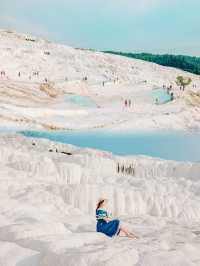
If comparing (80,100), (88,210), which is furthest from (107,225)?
(80,100)

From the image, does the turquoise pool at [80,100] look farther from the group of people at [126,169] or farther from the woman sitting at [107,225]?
the woman sitting at [107,225]

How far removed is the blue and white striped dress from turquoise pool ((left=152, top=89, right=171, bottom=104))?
5669 cm

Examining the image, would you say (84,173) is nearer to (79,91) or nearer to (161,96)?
(79,91)

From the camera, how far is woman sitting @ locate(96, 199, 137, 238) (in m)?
7.96

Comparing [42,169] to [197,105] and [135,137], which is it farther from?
[197,105]

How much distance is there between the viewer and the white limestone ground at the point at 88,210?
19.3 feet

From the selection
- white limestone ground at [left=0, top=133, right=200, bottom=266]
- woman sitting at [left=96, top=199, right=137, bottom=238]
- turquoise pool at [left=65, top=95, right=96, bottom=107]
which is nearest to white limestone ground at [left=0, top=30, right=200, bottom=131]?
turquoise pool at [left=65, top=95, right=96, bottom=107]

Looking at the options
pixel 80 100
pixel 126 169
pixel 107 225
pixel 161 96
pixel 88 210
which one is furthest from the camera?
pixel 161 96

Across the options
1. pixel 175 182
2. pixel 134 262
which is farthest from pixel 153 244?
pixel 175 182

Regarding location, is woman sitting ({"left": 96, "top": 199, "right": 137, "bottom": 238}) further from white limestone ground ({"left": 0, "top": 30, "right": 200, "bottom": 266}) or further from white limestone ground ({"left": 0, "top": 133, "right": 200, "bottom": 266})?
white limestone ground ({"left": 0, "top": 30, "right": 200, "bottom": 266})

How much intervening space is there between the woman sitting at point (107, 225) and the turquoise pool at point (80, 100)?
5348 centimetres

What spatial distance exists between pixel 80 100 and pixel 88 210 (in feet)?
149

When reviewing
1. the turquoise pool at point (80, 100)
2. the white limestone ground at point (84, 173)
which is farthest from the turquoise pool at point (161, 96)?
the turquoise pool at point (80, 100)

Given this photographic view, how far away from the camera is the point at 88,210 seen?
16844 millimetres
